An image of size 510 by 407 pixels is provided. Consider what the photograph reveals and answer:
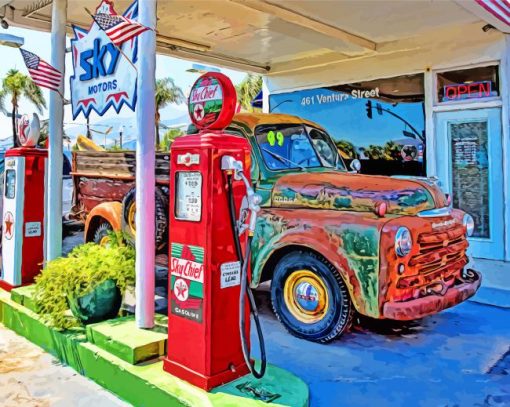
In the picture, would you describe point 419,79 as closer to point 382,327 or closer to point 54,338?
point 382,327

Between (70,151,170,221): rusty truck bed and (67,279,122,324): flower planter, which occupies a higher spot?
(70,151,170,221): rusty truck bed

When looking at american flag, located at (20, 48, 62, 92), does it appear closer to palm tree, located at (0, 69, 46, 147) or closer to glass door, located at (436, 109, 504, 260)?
glass door, located at (436, 109, 504, 260)

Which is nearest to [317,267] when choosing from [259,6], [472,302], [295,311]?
[295,311]

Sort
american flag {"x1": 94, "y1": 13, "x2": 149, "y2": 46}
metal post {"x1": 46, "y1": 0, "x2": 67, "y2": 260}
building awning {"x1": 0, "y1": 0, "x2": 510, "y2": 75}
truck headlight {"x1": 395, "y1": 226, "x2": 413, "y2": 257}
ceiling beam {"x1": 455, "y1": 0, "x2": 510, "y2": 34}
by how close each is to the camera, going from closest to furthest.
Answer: american flag {"x1": 94, "y1": 13, "x2": 149, "y2": 46} < truck headlight {"x1": 395, "y1": 226, "x2": 413, "y2": 257} < metal post {"x1": 46, "y1": 0, "x2": 67, "y2": 260} < ceiling beam {"x1": 455, "y1": 0, "x2": 510, "y2": 34} < building awning {"x1": 0, "y1": 0, "x2": 510, "y2": 75}

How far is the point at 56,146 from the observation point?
4773 mm

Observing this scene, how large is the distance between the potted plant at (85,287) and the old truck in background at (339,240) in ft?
3.62

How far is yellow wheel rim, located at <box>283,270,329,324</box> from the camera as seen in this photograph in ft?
13.5

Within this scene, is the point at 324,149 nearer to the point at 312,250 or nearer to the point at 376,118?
the point at 312,250

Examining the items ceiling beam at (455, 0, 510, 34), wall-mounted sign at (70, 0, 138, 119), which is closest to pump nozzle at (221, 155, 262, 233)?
wall-mounted sign at (70, 0, 138, 119)

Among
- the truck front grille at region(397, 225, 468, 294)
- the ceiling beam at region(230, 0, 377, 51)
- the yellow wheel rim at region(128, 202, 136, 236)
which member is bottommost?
the truck front grille at region(397, 225, 468, 294)

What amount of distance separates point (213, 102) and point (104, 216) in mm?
3471

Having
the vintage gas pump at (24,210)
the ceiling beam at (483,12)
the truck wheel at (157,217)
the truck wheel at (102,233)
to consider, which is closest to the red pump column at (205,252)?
the truck wheel at (157,217)

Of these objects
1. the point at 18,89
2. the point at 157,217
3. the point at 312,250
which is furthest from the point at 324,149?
the point at 18,89

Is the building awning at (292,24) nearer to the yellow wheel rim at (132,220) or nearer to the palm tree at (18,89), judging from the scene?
the yellow wheel rim at (132,220)
